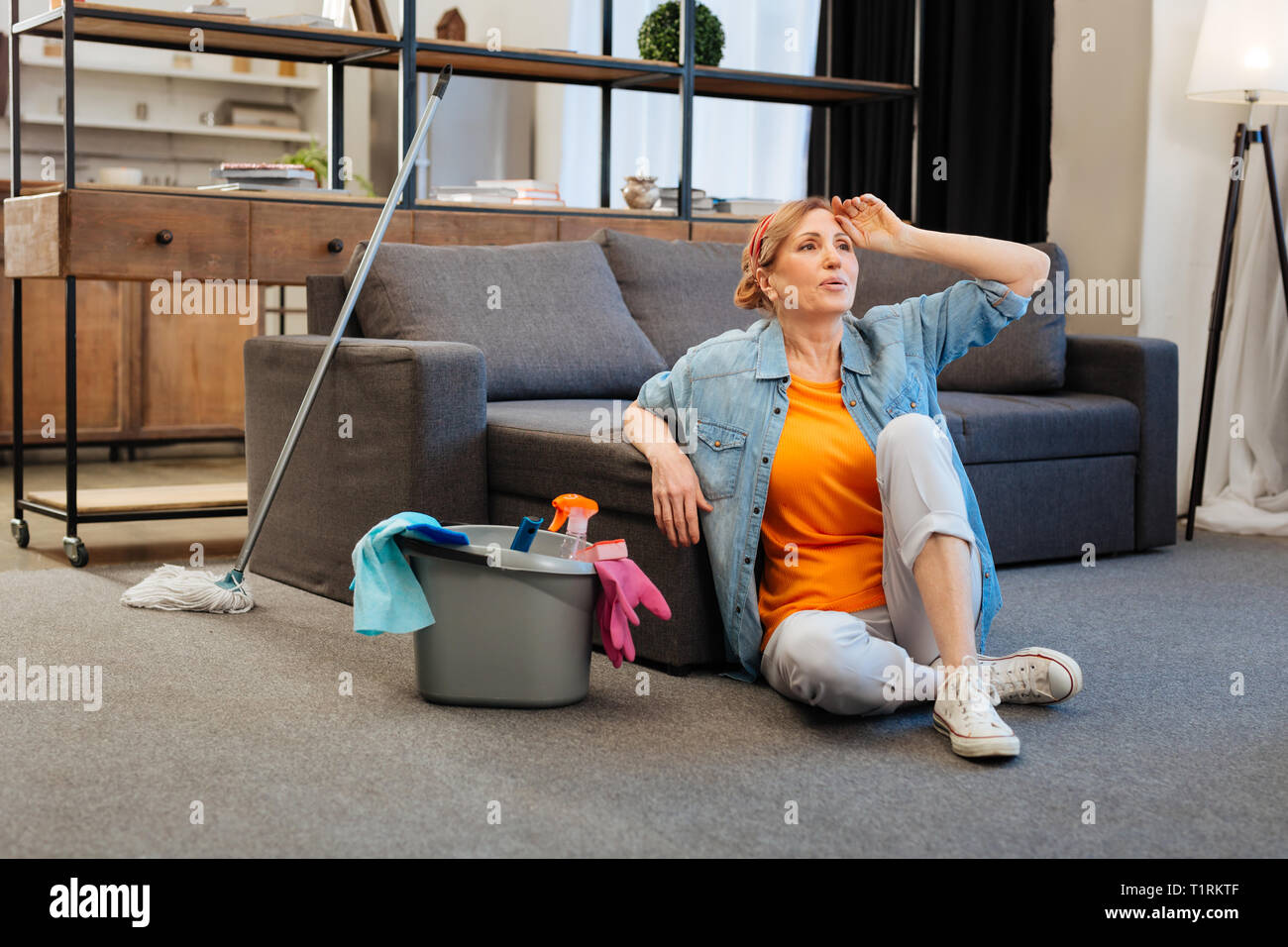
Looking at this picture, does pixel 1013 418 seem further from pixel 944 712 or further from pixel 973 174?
pixel 973 174

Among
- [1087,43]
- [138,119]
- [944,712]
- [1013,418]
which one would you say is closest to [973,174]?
[1087,43]

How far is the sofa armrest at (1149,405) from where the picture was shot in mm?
3484

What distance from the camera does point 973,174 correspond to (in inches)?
187

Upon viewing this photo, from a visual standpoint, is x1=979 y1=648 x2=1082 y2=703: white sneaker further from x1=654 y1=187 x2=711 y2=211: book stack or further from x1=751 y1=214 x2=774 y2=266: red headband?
x1=654 y1=187 x2=711 y2=211: book stack

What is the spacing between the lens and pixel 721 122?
5488mm

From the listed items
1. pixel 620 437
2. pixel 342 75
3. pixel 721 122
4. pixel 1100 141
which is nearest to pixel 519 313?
pixel 620 437

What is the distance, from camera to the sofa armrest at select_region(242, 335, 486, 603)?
2.62m

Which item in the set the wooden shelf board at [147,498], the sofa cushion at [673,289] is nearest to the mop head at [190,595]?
the wooden shelf board at [147,498]

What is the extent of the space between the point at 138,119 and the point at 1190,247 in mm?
4379

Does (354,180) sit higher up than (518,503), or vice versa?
(354,180)

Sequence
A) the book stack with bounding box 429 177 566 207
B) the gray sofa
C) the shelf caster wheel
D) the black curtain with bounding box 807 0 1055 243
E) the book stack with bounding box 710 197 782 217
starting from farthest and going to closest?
1. the black curtain with bounding box 807 0 1055 243
2. the book stack with bounding box 710 197 782 217
3. the book stack with bounding box 429 177 566 207
4. the shelf caster wheel
5. the gray sofa

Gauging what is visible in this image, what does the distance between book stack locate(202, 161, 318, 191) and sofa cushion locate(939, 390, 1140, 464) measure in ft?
5.64

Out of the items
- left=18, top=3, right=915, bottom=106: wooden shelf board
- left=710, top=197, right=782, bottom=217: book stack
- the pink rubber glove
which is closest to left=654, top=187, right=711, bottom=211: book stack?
left=710, top=197, right=782, bottom=217: book stack

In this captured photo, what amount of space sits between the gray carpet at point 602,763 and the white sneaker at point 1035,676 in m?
0.03
